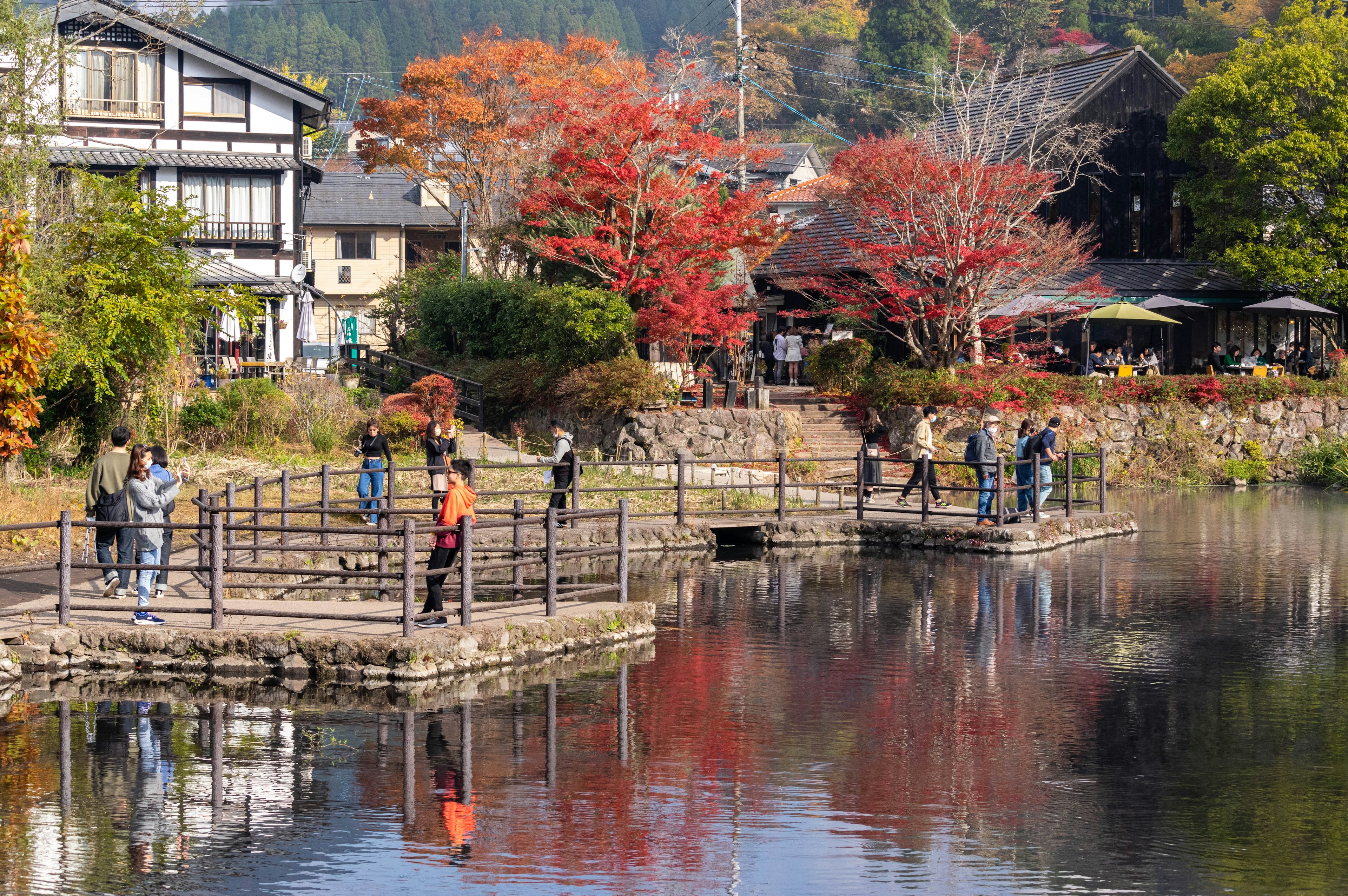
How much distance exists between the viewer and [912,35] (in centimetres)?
7912

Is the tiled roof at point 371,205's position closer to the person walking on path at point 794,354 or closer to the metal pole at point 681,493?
the person walking on path at point 794,354

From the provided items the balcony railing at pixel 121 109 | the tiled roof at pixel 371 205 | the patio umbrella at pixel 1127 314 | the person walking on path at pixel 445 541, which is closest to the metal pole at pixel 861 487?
the person walking on path at pixel 445 541

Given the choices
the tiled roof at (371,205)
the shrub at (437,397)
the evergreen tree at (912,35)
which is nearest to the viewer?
the shrub at (437,397)

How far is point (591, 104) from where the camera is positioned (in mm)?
32219

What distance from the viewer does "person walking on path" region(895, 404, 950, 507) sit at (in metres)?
25.1

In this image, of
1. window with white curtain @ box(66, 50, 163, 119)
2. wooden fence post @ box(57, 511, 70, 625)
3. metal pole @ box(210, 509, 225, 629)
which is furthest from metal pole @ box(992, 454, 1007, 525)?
window with white curtain @ box(66, 50, 163, 119)

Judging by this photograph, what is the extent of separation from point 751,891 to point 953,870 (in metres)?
1.21

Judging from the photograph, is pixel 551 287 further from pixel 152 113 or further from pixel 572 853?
pixel 572 853

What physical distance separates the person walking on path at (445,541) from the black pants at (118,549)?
344cm

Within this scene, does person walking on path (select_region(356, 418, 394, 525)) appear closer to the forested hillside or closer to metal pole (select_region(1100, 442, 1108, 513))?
metal pole (select_region(1100, 442, 1108, 513))

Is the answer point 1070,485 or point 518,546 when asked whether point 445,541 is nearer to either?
point 518,546

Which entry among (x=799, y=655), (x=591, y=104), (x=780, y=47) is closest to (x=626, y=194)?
(x=591, y=104)

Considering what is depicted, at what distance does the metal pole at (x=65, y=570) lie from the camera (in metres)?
13.5

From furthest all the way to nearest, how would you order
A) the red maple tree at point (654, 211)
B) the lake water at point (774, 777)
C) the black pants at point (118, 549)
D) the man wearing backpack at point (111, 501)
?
1. the red maple tree at point (654, 211)
2. the man wearing backpack at point (111, 501)
3. the black pants at point (118, 549)
4. the lake water at point (774, 777)
